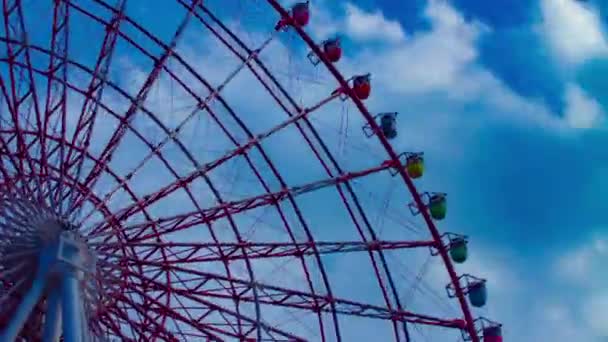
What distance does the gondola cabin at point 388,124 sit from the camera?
21781 millimetres

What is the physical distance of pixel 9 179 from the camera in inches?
778

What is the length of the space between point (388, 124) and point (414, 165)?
1.14 meters

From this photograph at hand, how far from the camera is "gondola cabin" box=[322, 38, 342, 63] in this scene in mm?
21922

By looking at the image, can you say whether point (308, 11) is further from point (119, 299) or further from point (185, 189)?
point (119, 299)

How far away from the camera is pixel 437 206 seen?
71.2 ft

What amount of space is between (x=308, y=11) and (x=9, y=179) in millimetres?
7650

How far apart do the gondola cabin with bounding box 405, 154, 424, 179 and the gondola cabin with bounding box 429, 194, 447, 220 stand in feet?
2.21

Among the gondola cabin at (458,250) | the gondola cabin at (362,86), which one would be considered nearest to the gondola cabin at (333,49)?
the gondola cabin at (362,86)

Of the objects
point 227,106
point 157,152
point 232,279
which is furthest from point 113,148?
point 232,279

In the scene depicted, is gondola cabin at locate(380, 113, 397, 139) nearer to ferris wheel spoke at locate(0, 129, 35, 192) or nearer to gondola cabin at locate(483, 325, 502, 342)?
gondola cabin at locate(483, 325, 502, 342)

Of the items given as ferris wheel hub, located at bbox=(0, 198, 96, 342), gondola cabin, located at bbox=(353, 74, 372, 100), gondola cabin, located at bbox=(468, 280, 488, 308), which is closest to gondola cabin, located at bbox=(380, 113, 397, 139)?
gondola cabin, located at bbox=(353, 74, 372, 100)

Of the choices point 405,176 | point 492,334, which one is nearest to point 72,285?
point 405,176

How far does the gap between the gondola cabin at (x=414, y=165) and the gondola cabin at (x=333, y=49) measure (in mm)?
2885

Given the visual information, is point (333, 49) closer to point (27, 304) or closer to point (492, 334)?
point (492, 334)
